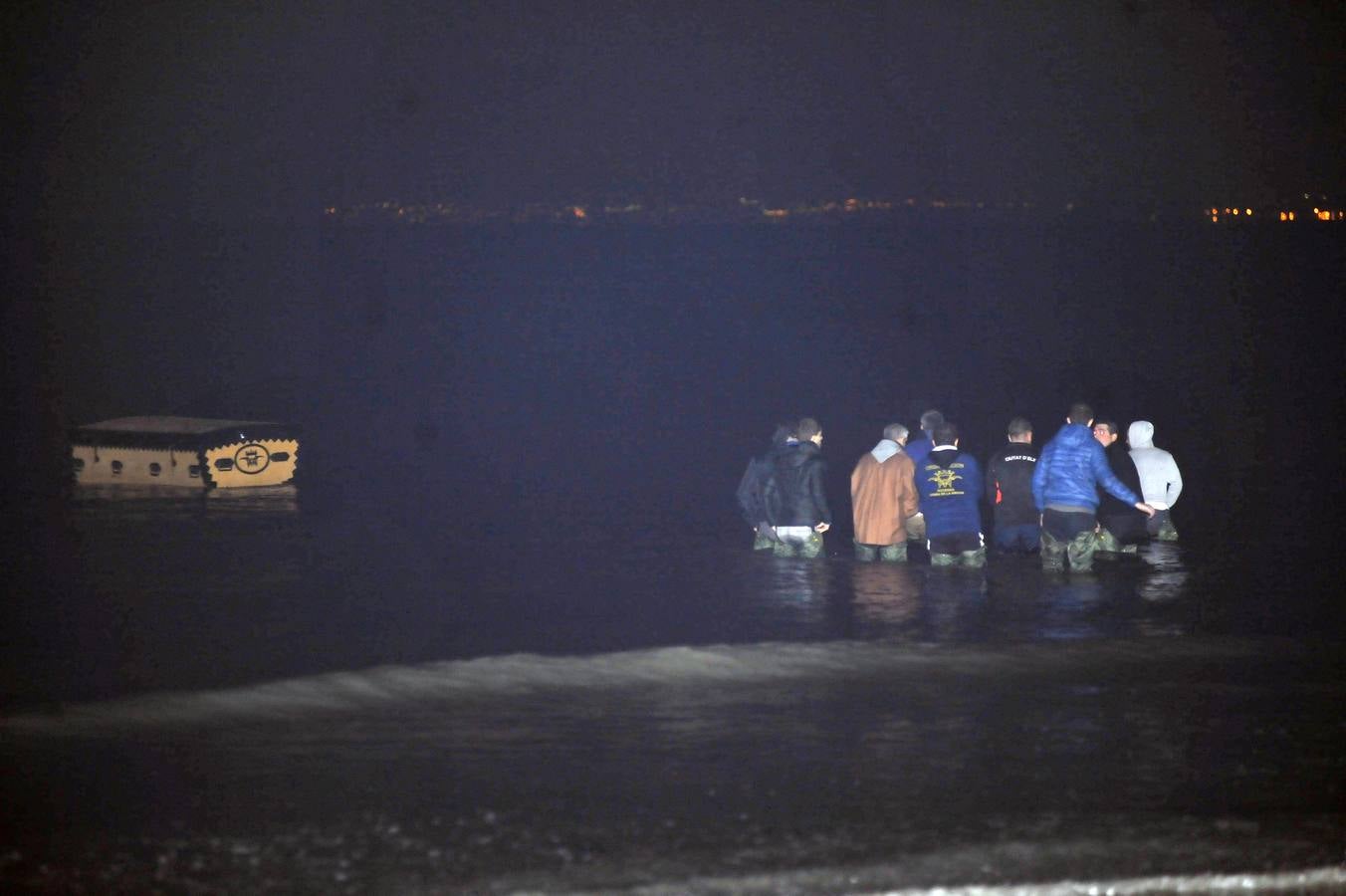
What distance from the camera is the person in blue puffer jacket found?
13.3 m

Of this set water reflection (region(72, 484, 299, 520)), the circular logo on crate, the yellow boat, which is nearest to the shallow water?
water reflection (region(72, 484, 299, 520))

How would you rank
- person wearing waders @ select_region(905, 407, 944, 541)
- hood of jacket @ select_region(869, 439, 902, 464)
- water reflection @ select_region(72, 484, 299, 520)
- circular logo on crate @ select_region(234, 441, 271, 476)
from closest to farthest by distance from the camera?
hood of jacket @ select_region(869, 439, 902, 464), person wearing waders @ select_region(905, 407, 944, 541), water reflection @ select_region(72, 484, 299, 520), circular logo on crate @ select_region(234, 441, 271, 476)

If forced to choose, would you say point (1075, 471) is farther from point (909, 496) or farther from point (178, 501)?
point (178, 501)

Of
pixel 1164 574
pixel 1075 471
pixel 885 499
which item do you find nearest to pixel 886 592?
pixel 885 499

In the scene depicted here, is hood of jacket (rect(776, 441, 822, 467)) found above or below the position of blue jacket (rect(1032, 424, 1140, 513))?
above

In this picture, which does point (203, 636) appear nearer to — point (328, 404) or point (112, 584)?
point (112, 584)

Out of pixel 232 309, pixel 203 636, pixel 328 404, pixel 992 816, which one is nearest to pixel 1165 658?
pixel 992 816

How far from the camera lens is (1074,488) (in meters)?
13.4

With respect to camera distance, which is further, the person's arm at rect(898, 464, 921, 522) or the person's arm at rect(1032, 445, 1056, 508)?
the person's arm at rect(898, 464, 921, 522)

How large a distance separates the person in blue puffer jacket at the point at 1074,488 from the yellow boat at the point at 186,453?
12686 mm

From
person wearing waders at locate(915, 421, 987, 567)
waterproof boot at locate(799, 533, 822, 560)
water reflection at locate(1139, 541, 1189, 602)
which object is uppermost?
person wearing waders at locate(915, 421, 987, 567)

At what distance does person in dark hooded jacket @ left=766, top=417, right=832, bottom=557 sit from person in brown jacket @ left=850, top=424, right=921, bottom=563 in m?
0.33

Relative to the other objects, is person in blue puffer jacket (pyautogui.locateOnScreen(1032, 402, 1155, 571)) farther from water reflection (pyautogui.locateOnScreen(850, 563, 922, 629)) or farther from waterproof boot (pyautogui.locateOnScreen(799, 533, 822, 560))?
waterproof boot (pyautogui.locateOnScreen(799, 533, 822, 560))

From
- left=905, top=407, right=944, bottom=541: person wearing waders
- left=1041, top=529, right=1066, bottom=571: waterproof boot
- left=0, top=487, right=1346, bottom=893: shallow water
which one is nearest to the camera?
left=0, top=487, right=1346, bottom=893: shallow water
